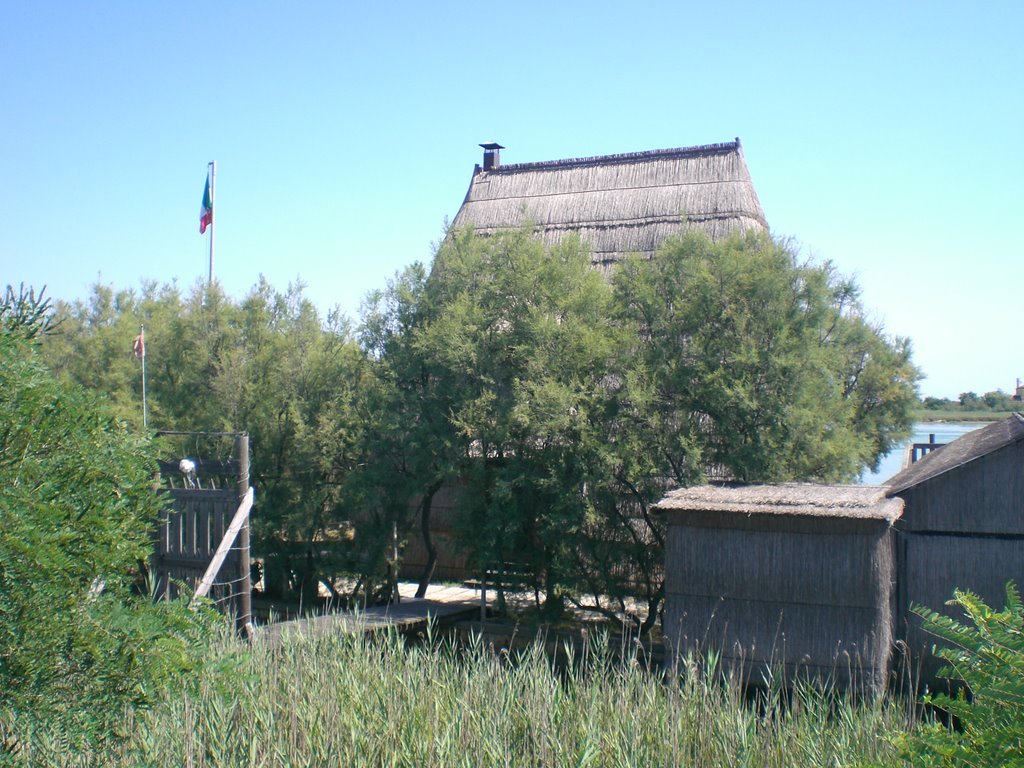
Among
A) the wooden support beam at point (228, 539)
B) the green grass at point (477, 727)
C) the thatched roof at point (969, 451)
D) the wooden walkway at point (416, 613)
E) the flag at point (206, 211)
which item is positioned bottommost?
the wooden walkway at point (416, 613)

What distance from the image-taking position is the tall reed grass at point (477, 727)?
536cm

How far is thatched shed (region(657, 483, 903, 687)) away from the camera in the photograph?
8961 mm

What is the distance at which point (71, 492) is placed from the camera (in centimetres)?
425

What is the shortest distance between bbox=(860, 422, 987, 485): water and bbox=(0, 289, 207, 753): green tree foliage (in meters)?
11.7

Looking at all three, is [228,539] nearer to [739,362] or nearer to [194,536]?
[194,536]

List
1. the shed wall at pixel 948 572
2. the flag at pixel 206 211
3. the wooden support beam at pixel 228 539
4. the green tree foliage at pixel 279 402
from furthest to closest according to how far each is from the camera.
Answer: the flag at pixel 206 211
the green tree foliage at pixel 279 402
the wooden support beam at pixel 228 539
the shed wall at pixel 948 572

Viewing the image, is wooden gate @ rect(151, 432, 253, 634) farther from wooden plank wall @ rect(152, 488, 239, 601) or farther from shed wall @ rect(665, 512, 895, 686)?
shed wall @ rect(665, 512, 895, 686)

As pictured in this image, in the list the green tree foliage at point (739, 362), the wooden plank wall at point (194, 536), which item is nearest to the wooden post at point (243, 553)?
the wooden plank wall at point (194, 536)

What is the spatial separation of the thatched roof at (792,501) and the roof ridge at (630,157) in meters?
10.7

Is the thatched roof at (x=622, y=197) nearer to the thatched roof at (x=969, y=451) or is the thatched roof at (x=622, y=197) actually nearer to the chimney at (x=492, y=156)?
the chimney at (x=492, y=156)

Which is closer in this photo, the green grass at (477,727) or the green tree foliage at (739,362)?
the green grass at (477,727)

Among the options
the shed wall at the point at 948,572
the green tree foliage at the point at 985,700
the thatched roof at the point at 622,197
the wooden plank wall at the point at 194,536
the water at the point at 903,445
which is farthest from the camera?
the thatched roof at the point at 622,197

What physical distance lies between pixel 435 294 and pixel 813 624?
6436 millimetres

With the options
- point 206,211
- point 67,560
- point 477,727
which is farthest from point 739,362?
point 206,211
